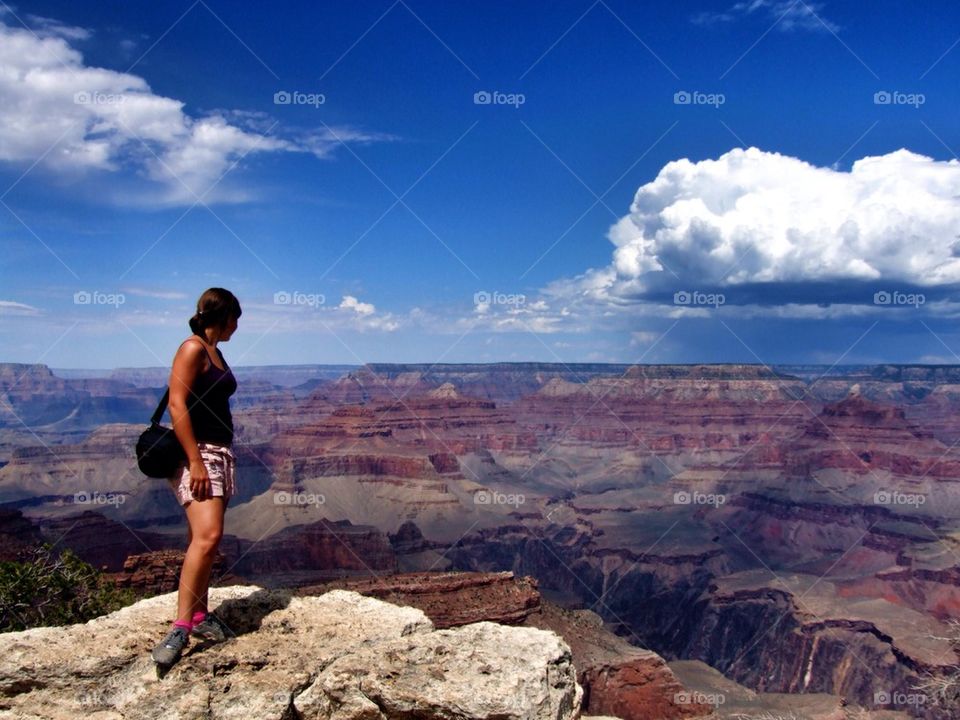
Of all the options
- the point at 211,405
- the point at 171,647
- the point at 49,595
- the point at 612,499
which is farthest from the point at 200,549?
the point at 612,499

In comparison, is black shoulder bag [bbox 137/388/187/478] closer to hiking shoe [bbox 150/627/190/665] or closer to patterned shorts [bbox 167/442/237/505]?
patterned shorts [bbox 167/442/237/505]

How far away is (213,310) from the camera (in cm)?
608

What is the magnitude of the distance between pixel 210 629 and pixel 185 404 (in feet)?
5.33

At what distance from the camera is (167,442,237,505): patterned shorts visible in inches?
233

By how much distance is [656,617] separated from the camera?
70688mm

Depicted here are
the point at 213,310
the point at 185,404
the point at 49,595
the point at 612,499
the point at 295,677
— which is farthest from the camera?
the point at 612,499

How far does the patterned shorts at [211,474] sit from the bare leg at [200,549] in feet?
0.24

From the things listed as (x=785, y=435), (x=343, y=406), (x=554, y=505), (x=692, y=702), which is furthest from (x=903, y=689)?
(x=785, y=435)

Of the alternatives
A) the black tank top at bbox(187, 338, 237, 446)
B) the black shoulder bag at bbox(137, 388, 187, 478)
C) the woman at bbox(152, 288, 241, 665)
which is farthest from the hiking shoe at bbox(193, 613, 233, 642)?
the black tank top at bbox(187, 338, 237, 446)

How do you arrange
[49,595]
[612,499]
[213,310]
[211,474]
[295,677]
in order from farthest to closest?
[612,499], [49,595], [213,310], [211,474], [295,677]

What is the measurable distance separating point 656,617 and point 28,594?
204 feet

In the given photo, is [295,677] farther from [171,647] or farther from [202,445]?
[202,445]

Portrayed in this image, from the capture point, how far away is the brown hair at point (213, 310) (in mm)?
6055

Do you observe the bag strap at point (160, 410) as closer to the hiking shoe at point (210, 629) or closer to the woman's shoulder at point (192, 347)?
the woman's shoulder at point (192, 347)
